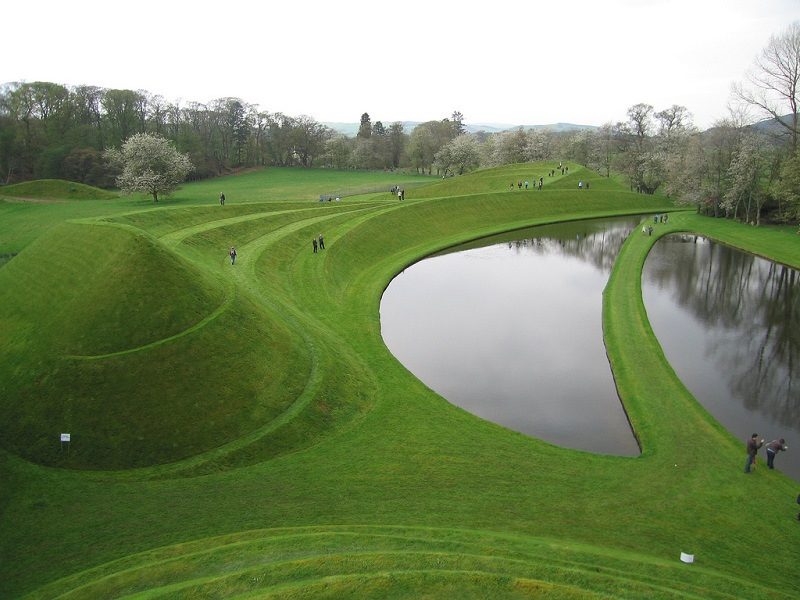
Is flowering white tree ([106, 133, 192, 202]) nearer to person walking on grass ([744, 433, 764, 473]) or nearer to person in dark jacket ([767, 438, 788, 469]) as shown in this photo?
person walking on grass ([744, 433, 764, 473])

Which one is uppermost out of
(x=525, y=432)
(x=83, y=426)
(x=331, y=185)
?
(x=331, y=185)

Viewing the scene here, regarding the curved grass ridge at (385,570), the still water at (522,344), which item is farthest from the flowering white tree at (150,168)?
the curved grass ridge at (385,570)

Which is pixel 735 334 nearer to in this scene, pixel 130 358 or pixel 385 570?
pixel 385 570

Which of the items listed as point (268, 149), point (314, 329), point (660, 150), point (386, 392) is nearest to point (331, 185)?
point (268, 149)

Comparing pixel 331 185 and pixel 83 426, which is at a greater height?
pixel 331 185

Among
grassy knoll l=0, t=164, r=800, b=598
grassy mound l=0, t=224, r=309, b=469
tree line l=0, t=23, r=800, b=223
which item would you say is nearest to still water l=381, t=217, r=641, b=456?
grassy knoll l=0, t=164, r=800, b=598

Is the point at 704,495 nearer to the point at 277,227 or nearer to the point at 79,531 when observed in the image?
the point at 79,531

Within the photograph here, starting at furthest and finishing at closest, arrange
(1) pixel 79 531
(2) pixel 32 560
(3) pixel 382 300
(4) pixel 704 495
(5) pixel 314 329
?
(3) pixel 382 300 → (5) pixel 314 329 → (4) pixel 704 495 → (1) pixel 79 531 → (2) pixel 32 560
